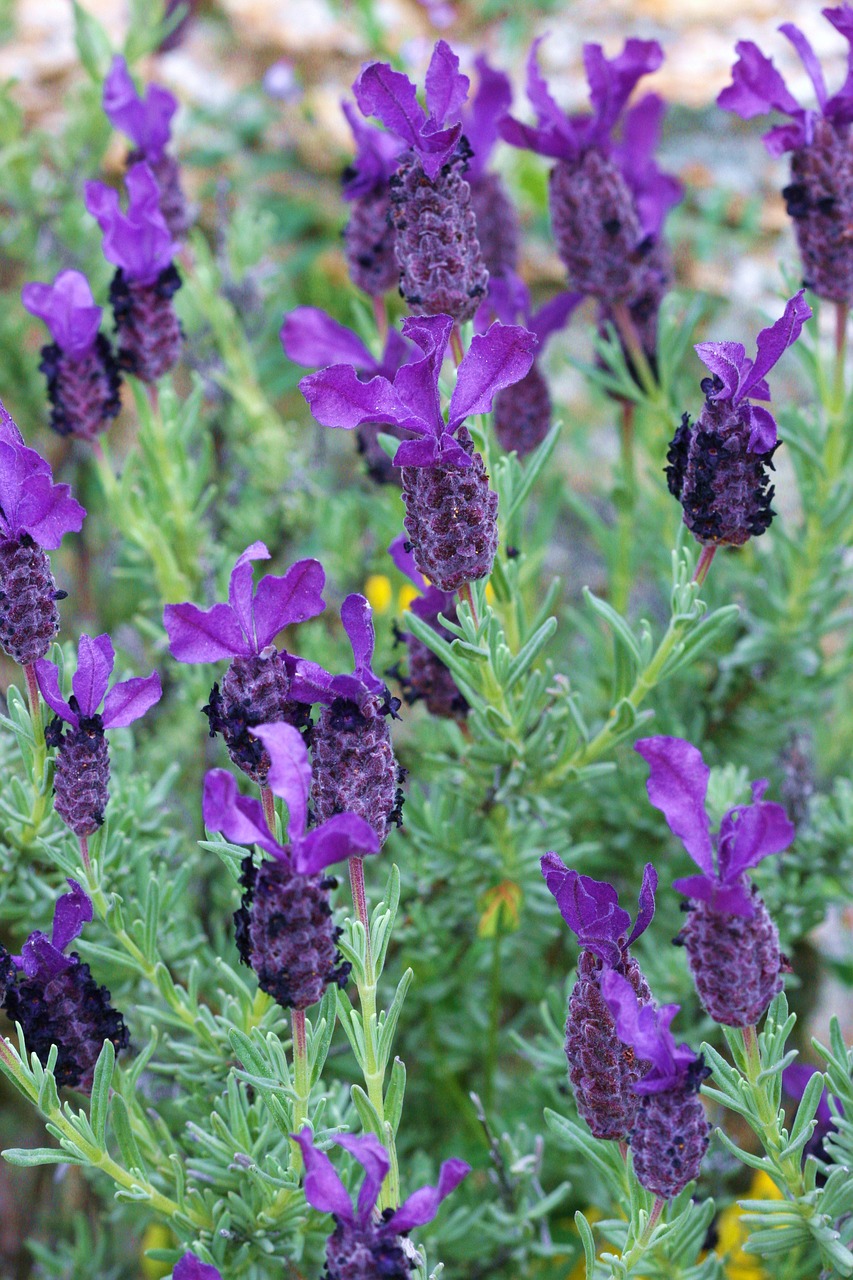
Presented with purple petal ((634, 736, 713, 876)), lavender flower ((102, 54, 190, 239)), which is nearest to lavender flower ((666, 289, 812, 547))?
purple petal ((634, 736, 713, 876))

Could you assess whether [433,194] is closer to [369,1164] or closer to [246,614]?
[246,614]

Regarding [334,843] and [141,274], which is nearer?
[334,843]

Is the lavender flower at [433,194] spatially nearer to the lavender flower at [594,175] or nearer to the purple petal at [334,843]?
the lavender flower at [594,175]

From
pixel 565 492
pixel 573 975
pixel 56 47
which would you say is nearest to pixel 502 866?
pixel 573 975

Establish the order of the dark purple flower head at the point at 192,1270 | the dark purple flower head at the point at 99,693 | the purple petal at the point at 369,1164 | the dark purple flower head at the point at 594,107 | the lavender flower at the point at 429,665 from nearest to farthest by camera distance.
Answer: the purple petal at the point at 369,1164 → the dark purple flower head at the point at 192,1270 → the dark purple flower head at the point at 99,693 → the lavender flower at the point at 429,665 → the dark purple flower head at the point at 594,107

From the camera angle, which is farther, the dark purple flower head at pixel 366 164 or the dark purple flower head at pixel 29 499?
the dark purple flower head at pixel 366 164

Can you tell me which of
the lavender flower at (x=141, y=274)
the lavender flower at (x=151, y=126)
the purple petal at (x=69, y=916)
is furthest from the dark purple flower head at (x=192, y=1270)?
the lavender flower at (x=151, y=126)

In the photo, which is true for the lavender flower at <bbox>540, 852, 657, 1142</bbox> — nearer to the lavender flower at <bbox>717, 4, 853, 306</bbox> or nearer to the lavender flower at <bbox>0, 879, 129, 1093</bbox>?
the lavender flower at <bbox>0, 879, 129, 1093</bbox>

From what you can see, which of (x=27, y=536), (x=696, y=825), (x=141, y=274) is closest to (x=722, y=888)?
(x=696, y=825)
